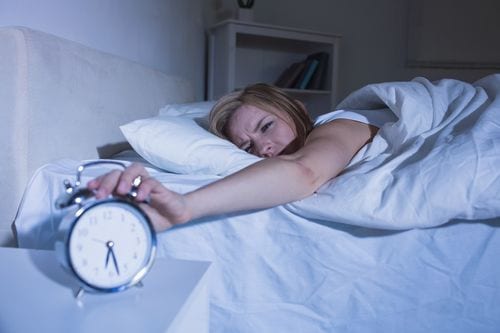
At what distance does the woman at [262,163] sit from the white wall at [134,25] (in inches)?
15.9

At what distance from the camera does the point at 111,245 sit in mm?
448

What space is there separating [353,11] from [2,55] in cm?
249

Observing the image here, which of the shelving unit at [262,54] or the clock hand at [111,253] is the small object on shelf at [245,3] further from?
the clock hand at [111,253]

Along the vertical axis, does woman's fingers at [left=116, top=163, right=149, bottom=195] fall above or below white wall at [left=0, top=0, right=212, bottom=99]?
below

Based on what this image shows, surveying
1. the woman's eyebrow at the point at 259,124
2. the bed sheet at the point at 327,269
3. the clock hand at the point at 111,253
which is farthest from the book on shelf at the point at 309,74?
the clock hand at the point at 111,253

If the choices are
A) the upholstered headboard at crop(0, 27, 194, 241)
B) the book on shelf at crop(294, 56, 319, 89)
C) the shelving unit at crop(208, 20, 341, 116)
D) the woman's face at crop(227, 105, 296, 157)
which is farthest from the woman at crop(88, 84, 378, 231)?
the book on shelf at crop(294, 56, 319, 89)

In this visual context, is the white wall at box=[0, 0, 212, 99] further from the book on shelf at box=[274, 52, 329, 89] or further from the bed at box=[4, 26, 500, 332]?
the book on shelf at box=[274, 52, 329, 89]

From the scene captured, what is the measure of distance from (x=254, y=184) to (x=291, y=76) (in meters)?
1.95

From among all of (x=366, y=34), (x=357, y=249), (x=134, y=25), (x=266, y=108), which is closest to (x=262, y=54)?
(x=366, y=34)

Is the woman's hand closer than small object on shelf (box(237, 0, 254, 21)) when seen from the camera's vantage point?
Yes

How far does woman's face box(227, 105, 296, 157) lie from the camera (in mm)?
1012

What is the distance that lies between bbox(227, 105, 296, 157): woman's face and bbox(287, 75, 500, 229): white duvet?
0.78 feet

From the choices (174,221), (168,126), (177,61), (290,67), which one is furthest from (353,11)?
(174,221)

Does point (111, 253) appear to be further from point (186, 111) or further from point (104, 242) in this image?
point (186, 111)
